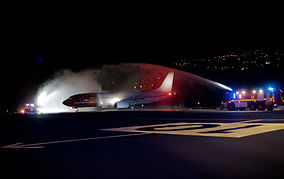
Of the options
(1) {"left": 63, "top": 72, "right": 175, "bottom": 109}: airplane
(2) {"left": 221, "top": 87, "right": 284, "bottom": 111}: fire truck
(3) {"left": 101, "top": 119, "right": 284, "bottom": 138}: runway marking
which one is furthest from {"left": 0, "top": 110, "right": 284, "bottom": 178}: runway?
(1) {"left": 63, "top": 72, "right": 175, "bottom": 109}: airplane

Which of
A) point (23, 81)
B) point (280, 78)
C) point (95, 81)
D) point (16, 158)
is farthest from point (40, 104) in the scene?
point (280, 78)

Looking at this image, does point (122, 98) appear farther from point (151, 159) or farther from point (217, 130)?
point (151, 159)

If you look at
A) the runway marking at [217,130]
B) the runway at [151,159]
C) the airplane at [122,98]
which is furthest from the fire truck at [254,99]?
the runway at [151,159]

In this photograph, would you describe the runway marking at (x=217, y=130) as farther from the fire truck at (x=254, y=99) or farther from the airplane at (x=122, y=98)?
the airplane at (x=122, y=98)

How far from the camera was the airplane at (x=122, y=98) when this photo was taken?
50094 millimetres

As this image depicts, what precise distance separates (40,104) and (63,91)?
18.6 ft

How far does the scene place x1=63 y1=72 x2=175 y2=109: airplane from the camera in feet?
164

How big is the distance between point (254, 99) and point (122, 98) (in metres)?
24.5

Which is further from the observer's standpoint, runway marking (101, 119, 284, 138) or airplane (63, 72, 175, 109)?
airplane (63, 72, 175, 109)

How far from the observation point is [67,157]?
880cm

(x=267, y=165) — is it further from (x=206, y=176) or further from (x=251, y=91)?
(x=251, y=91)

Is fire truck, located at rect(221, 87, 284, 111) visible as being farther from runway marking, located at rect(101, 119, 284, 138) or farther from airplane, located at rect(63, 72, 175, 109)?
runway marking, located at rect(101, 119, 284, 138)

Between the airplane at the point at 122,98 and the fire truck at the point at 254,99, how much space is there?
10.7 meters

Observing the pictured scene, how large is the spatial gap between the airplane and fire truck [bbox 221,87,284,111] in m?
Result: 10.7
